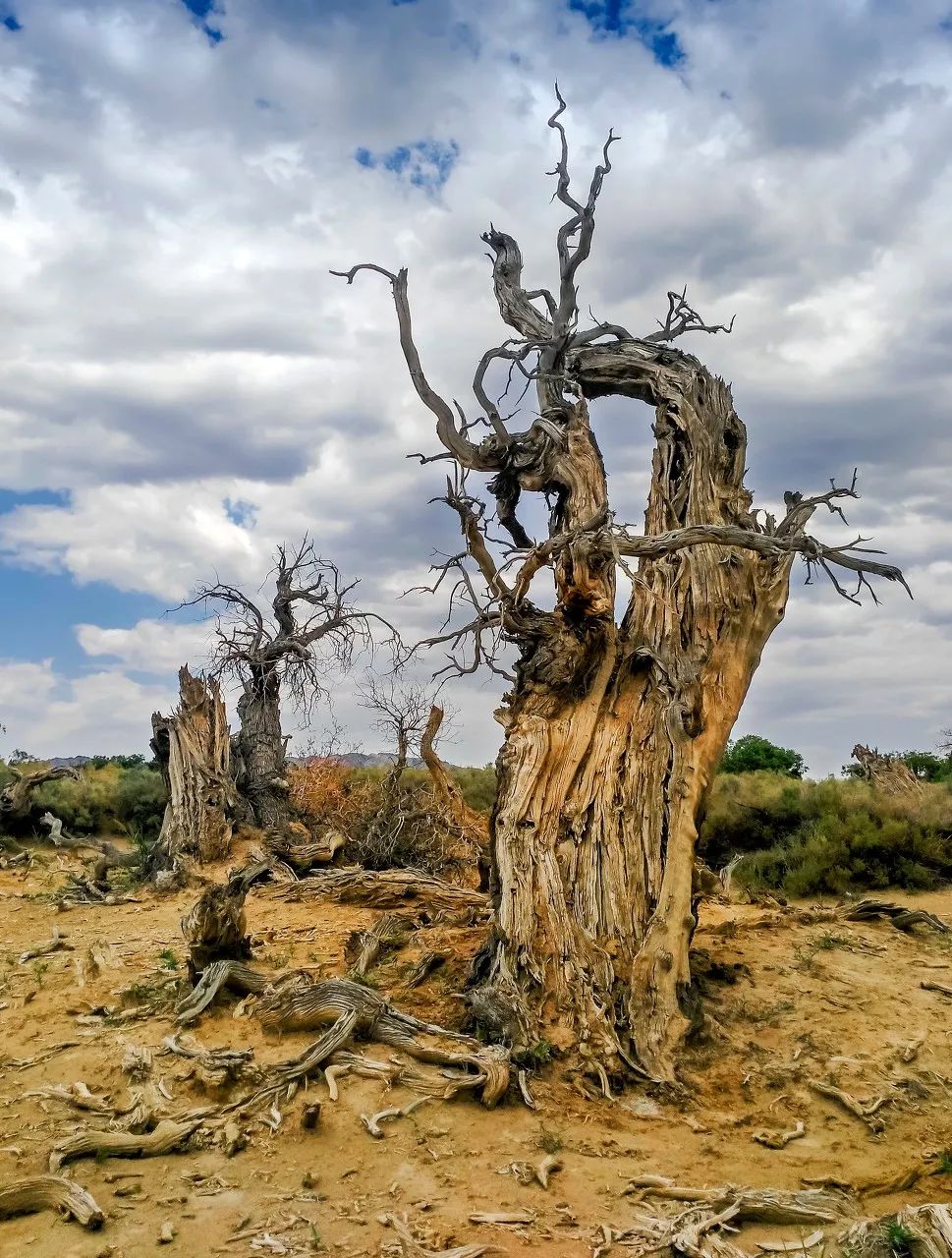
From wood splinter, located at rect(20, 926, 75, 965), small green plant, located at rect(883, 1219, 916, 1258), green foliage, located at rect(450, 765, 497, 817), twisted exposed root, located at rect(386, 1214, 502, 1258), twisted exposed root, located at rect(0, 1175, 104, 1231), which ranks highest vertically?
green foliage, located at rect(450, 765, 497, 817)

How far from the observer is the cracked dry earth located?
3.73 meters

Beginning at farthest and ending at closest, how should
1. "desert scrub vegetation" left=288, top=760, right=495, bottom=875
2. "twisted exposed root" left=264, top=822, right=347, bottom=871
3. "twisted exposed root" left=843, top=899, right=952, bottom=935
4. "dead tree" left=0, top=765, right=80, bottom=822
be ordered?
"dead tree" left=0, top=765, right=80, bottom=822 < "desert scrub vegetation" left=288, top=760, right=495, bottom=875 < "twisted exposed root" left=264, top=822, right=347, bottom=871 < "twisted exposed root" left=843, top=899, right=952, bottom=935

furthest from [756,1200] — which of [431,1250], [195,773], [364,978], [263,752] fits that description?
[263,752]

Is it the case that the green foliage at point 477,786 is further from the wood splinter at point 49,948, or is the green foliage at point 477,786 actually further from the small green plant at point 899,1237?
the small green plant at point 899,1237

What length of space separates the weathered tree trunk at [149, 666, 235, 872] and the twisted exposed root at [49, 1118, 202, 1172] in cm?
763

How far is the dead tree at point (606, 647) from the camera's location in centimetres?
579

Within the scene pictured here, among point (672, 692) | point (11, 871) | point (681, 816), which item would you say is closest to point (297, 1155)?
point (681, 816)

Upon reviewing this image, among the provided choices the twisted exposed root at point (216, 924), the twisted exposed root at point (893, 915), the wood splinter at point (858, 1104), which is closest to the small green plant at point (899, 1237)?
the wood splinter at point (858, 1104)

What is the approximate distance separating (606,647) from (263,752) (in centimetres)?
833

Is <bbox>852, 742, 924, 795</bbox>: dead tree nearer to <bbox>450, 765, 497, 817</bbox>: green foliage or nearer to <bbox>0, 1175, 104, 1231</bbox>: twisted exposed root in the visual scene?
<bbox>450, 765, 497, 817</bbox>: green foliage

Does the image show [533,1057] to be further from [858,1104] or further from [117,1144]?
[117,1144]

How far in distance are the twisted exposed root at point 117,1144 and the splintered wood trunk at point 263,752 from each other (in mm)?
8827

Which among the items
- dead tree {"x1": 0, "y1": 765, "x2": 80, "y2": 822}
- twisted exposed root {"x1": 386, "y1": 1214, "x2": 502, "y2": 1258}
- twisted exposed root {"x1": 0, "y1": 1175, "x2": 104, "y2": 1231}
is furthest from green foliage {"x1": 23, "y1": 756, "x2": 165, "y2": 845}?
twisted exposed root {"x1": 386, "y1": 1214, "x2": 502, "y2": 1258}

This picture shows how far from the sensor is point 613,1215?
12.6 feet
